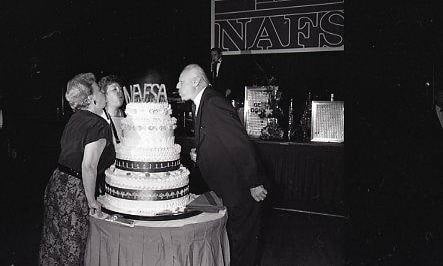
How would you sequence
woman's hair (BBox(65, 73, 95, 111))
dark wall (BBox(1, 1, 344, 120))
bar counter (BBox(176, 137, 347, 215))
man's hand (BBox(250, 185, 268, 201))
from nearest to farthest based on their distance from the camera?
woman's hair (BBox(65, 73, 95, 111)) < man's hand (BBox(250, 185, 268, 201)) < bar counter (BBox(176, 137, 347, 215)) < dark wall (BBox(1, 1, 344, 120))

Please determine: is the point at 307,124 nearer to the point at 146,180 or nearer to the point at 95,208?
the point at 146,180

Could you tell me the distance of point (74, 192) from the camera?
2.62 meters

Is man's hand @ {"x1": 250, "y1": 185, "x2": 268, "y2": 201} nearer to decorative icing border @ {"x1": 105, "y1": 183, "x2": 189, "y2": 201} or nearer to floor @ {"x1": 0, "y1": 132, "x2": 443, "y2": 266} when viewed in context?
floor @ {"x1": 0, "y1": 132, "x2": 443, "y2": 266}

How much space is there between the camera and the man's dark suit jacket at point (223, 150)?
2998mm

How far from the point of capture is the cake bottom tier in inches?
99.6

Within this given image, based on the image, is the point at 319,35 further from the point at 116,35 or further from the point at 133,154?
the point at 133,154

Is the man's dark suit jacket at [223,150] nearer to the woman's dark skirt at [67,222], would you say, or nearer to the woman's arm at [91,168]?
the woman's arm at [91,168]

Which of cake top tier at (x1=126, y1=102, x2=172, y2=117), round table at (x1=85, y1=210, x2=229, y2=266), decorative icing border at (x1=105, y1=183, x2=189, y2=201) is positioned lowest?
round table at (x1=85, y1=210, x2=229, y2=266)

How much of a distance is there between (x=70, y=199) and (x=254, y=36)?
6443 millimetres

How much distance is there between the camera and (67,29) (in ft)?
22.2

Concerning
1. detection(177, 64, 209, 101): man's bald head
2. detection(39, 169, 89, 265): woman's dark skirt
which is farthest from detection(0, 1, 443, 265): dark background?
detection(39, 169, 89, 265): woman's dark skirt

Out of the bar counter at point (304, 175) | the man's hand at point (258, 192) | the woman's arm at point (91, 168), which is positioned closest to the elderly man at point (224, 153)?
the man's hand at point (258, 192)

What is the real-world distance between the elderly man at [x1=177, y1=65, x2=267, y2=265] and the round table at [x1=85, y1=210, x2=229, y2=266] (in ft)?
1.63

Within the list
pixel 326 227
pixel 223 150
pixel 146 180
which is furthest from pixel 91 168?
pixel 326 227
